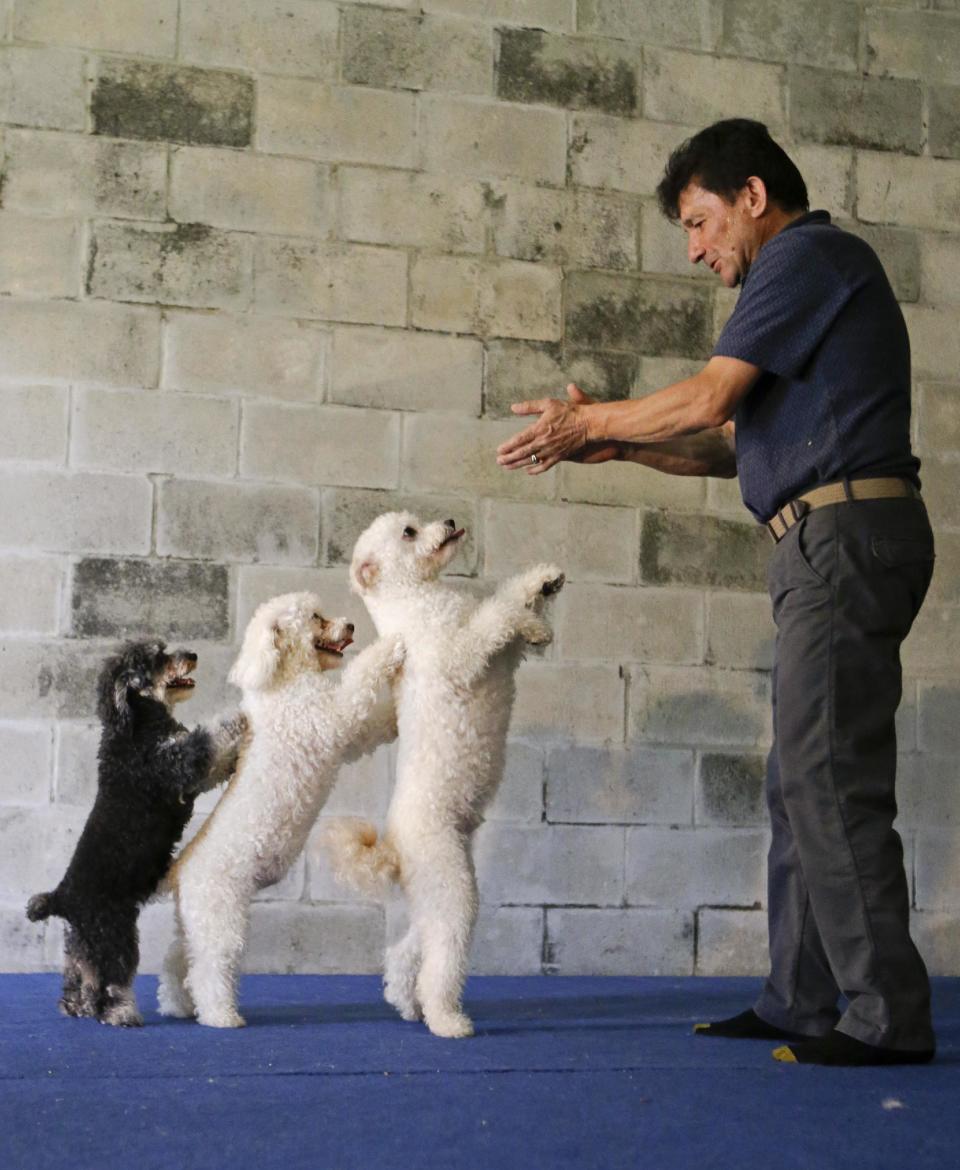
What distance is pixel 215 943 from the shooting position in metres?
2.79

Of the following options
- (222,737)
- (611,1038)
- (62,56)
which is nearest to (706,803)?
(611,1038)

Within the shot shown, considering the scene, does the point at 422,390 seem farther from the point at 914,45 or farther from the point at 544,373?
the point at 914,45

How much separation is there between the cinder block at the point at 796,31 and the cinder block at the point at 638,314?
0.78 m

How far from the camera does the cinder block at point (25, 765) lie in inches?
146

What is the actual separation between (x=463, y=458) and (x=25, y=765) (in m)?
1.45

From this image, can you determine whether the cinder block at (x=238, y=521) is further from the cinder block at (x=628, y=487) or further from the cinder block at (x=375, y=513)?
the cinder block at (x=628, y=487)

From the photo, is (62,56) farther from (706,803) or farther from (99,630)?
(706,803)

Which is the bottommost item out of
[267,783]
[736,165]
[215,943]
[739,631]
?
[215,943]

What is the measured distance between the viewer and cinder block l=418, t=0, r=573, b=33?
4086mm

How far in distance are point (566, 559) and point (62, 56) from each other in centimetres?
196

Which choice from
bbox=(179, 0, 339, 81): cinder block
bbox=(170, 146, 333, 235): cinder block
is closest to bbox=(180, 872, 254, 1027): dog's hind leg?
bbox=(170, 146, 333, 235): cinder block

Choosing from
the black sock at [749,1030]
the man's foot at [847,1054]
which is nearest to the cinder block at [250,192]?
the black sock at [749,1030]

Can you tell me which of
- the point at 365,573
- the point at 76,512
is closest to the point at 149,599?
the point at 76,512

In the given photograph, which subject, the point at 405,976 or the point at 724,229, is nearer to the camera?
the point at 724,229
